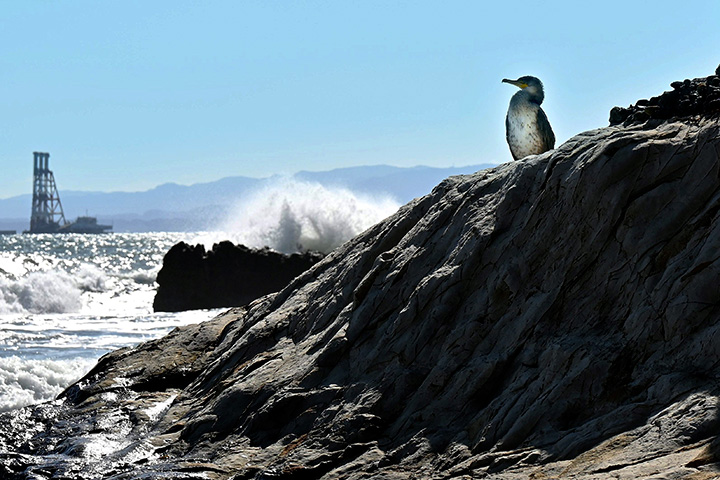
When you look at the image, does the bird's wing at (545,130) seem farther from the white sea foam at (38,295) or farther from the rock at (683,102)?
the white sea foam at (38,295)

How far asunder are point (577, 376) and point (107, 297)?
1655 inches

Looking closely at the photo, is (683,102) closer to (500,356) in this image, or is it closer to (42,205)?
(500,356)

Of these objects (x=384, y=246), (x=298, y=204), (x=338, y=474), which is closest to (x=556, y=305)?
(x=338, y=474)

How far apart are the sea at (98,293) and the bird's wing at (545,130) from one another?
9.39 meters

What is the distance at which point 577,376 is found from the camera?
719cm

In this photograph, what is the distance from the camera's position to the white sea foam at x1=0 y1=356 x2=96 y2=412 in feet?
46.9

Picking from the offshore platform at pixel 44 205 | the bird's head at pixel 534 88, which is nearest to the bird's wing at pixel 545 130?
the bird's head at pixel 534 88

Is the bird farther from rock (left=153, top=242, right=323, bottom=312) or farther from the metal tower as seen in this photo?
the metal tower

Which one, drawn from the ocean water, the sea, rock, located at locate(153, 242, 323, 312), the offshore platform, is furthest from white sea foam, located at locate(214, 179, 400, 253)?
the offshore platform

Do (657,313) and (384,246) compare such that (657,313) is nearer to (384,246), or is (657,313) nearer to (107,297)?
(384,246)

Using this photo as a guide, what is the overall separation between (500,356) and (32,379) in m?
10.2

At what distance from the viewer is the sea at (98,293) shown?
1608 centimetres

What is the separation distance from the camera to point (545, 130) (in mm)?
10648

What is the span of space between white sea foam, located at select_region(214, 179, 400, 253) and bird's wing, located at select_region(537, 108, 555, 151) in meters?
37.0
